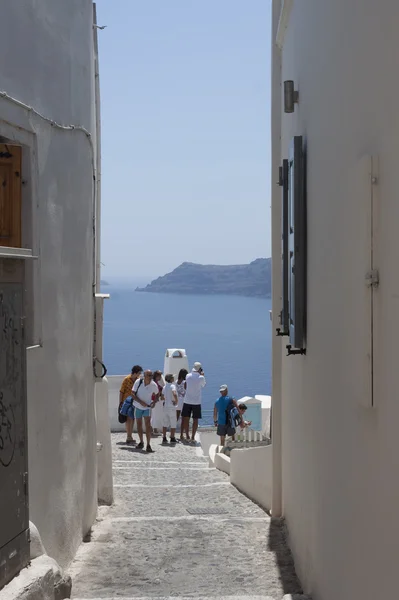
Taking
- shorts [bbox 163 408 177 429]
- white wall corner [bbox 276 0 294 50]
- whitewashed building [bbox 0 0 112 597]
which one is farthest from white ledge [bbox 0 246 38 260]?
shorts [bbox 163 408 177 429]

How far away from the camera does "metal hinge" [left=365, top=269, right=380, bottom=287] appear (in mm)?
3963

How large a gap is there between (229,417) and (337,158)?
11525 millimetres

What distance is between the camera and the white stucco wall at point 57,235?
6566 millimetres

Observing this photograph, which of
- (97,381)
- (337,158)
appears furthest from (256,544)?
(337,158)

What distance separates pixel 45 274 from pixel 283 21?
415 cm

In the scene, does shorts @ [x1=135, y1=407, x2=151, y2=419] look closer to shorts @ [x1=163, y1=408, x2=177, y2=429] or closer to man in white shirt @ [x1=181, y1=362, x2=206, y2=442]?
man in white shirt @ [x1=181, y1=362, x2=206, y2=442]

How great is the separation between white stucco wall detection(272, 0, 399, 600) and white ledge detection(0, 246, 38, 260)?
1945 millimetres

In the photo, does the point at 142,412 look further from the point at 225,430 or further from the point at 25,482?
the point at 25,482

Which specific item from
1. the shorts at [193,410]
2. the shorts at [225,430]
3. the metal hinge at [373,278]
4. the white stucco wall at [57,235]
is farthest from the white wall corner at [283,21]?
the shorts at [193,410]

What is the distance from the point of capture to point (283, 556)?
27.3 feet

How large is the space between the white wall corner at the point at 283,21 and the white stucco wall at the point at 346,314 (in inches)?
53.4

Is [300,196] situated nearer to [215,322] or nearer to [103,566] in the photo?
[103,566]

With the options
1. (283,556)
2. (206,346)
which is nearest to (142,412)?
(283,556)

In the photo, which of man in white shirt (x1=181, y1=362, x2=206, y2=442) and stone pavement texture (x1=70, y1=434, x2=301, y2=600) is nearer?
stone pavement texture (x1=70, y1=434, x2=301, y2=600)
